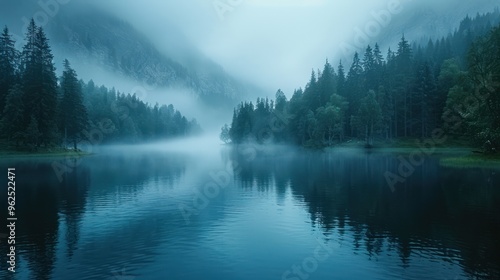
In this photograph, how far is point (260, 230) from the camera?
99.6 ft

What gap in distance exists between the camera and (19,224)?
31234 mm

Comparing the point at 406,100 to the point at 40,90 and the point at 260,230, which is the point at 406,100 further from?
the point at 260,230

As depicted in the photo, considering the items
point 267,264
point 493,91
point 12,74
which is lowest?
point 267,264

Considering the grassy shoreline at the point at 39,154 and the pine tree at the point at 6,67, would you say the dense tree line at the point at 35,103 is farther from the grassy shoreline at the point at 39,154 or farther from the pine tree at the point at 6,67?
the grassy shoreline at the point at 39,154

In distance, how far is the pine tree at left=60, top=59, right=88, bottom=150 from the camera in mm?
115938

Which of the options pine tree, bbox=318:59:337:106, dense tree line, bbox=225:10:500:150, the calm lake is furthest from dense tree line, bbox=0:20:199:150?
pine tree, bbox=318:59:337:106

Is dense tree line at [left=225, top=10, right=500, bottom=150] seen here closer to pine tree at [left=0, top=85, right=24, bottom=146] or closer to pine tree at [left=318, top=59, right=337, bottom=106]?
pine tree at [left=318, top=59, right=337, bottom=106]

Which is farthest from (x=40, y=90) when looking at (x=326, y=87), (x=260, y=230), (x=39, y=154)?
(x=326, y=87)

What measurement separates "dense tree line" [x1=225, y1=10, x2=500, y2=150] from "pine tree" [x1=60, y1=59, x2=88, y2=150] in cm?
8438

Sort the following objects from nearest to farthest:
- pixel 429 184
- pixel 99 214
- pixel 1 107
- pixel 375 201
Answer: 1. pixel 99 214
2. pixel 375 201
3. pixel 429 184
4. pixel 1 107

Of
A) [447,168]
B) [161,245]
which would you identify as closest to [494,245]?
[161,245]

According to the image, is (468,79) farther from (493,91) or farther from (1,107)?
(1,107)

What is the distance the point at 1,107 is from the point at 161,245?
108 meters

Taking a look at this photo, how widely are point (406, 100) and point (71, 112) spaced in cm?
11811
